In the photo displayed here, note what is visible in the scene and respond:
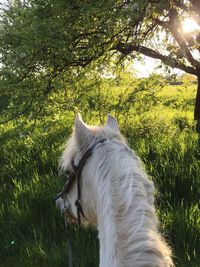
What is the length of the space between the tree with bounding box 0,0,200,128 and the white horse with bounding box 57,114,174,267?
2819 millimetres

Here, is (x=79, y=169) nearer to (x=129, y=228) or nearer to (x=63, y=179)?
(x=129, y=228)

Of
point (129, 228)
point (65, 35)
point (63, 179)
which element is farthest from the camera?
point (65, 35)

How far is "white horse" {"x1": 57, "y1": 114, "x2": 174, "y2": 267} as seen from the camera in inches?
55.8

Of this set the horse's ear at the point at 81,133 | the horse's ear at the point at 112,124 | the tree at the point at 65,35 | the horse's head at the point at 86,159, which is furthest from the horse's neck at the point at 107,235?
the tree at the point at 65,35

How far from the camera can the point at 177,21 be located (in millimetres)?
5574

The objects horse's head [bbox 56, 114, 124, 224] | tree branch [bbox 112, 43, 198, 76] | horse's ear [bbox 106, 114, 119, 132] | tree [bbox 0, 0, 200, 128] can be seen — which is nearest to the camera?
horse's head [bbox 56, 114, 124, 224]

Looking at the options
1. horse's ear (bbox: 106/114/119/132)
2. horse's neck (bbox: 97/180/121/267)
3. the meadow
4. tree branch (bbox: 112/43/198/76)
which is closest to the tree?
tree branch (bbox: 112/43/198/76)

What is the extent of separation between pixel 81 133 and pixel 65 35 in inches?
150

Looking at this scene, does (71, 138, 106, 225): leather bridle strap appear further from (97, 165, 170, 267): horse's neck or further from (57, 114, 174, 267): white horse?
(97, 165, 170, 267): horse's neck

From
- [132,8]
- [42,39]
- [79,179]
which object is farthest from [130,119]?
[79,179]

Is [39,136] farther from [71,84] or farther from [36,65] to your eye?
[36,65]

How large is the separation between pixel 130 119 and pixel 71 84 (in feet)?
7.55

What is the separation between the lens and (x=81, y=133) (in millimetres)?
1921

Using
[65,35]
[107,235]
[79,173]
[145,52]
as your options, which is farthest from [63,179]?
[145,52]
